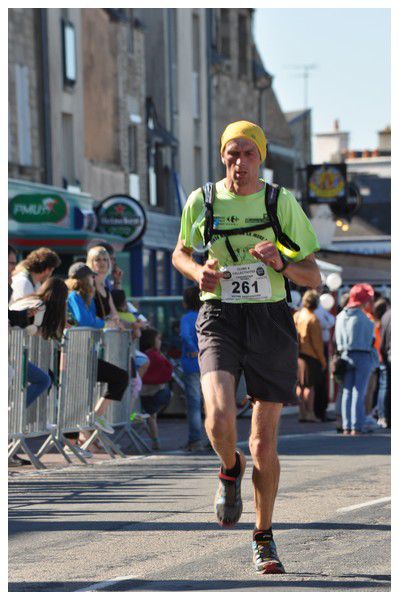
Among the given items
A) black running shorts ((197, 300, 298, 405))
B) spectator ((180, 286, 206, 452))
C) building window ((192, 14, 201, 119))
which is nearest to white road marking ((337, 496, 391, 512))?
black running shorts ((197, 300, 298, 405))

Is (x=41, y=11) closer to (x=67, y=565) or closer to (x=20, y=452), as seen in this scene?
(x=20, y=452)

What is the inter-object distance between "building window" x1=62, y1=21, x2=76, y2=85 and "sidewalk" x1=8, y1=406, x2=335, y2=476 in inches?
394

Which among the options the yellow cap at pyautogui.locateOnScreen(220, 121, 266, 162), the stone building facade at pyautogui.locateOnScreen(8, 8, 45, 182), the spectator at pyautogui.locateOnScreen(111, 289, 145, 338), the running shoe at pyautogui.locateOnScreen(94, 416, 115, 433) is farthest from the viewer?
the stone building facade at pyautogui.locateOnScreen(8, 8, 45, 182)

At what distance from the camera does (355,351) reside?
781 inches

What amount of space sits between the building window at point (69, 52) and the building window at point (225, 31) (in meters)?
15.2

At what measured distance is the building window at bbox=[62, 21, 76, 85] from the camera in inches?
1257

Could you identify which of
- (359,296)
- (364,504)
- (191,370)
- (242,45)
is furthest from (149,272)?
(364,504)

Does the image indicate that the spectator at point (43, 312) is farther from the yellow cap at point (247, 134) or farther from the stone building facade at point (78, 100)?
the stone building facade at point (78, 100)

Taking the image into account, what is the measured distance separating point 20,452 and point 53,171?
16.3m

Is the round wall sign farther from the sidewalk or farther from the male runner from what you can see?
the male runner

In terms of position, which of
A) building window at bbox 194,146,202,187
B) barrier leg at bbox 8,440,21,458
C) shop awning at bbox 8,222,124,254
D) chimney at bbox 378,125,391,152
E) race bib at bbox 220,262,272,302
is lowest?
barrier leg at bbox 8,440,21,458

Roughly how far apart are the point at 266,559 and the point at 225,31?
135 ft

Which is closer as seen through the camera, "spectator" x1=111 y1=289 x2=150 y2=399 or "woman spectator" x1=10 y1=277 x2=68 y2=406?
"woman spectator" x1=10 y1=277 x2=68 y2=406
